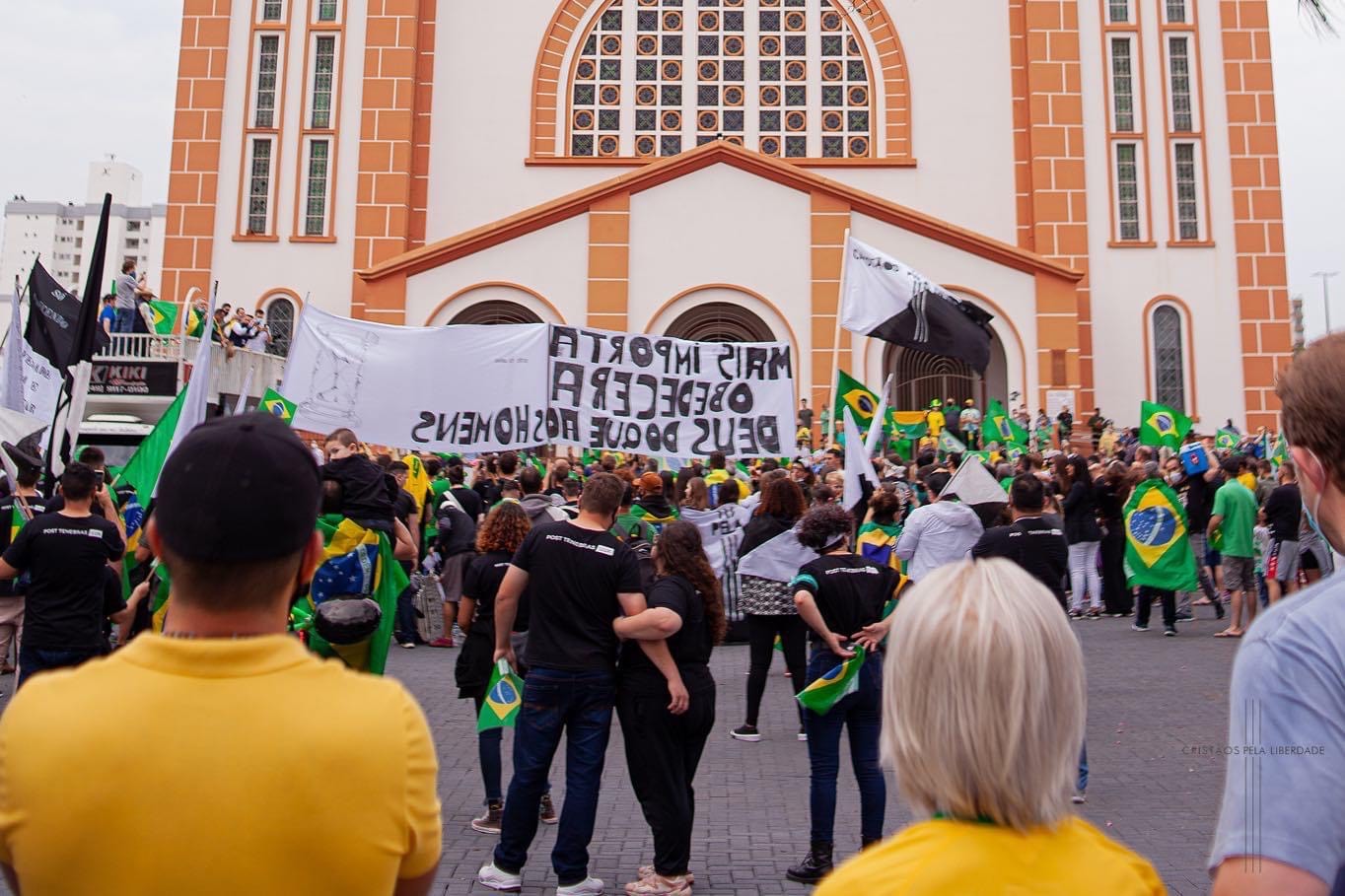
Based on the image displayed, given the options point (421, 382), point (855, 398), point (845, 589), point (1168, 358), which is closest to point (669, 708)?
point (845, 589)

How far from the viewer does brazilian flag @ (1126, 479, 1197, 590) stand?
12250 millimetres

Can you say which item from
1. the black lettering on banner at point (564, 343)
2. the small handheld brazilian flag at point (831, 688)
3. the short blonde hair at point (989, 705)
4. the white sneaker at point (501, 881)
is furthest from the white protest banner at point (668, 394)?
the short blonde hair at point (989, 705)

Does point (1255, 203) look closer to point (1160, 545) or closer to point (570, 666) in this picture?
point (1160, 545)

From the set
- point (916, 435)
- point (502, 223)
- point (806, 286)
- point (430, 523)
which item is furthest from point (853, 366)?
point (430, 523)

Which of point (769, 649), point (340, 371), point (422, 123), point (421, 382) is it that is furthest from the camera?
point (422, 123)

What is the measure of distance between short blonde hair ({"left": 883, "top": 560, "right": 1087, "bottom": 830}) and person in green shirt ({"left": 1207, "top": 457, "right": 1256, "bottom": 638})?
37.8 ft

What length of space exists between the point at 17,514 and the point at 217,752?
331 inches

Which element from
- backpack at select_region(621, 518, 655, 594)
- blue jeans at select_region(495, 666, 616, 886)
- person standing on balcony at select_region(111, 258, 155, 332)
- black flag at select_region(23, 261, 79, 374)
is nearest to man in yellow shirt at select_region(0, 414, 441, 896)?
blue jeans at select_region(495, 666, 616, 886)

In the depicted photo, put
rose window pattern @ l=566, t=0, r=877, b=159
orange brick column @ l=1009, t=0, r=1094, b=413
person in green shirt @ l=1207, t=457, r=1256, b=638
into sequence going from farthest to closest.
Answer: rose window pattern @ l=566, t=0, r=877, b=159, orange brick column @ l=1009, t=0, r=1094, b=413, person in green shirt @ l=1207, t=457, r=1256, b=638

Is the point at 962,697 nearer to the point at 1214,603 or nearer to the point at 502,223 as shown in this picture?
the point at 1214,603

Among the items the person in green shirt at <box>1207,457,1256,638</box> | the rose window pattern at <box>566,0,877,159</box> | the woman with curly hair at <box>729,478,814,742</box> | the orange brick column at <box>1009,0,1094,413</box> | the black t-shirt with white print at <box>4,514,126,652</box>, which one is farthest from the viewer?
the rose window pattern at <box>566,0,877,159</box>

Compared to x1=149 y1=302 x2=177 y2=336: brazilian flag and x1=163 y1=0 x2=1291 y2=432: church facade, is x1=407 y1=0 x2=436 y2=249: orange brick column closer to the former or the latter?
x1=163 y1=0 x2=1291 y2=432: church facade

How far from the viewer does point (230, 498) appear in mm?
1887

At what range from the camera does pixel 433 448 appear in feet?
34.7
